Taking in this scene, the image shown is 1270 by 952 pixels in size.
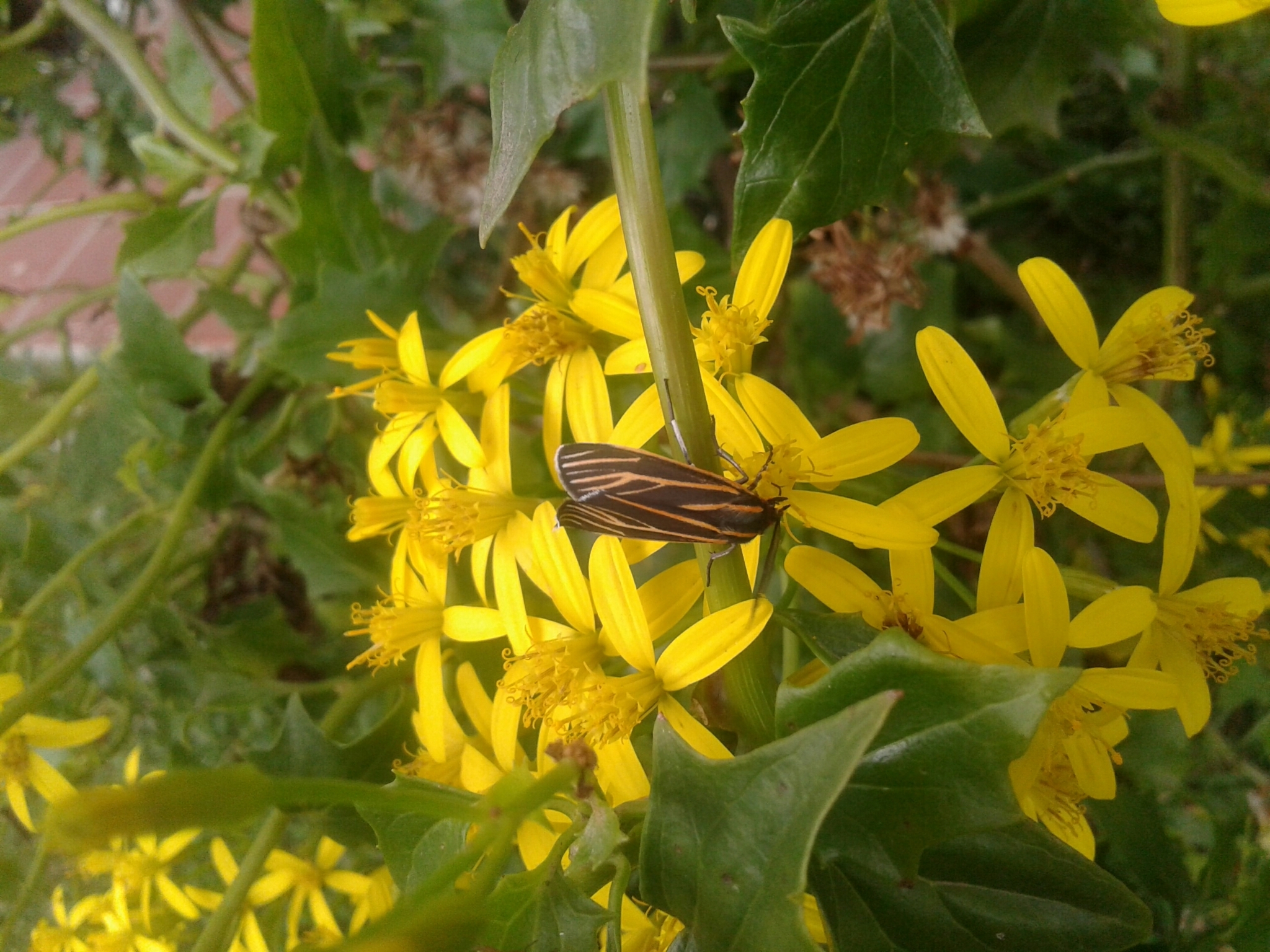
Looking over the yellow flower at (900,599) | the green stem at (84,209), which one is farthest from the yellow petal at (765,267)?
the green stem at (84,209)

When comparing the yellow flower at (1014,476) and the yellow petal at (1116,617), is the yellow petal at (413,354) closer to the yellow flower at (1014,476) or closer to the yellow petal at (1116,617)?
the yellow flower at (1014,476)

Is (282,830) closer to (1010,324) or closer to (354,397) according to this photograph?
(354,397)

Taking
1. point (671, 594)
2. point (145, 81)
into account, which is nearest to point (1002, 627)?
point (671, 594)

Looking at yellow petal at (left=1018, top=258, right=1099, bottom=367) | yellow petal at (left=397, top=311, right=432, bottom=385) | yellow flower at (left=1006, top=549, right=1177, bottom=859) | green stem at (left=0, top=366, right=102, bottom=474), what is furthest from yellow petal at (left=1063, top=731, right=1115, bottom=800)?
green stem at (left=0, top=366, right=102, bottom=474)

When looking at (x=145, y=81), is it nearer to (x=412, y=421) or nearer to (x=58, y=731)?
(x=412, y=421)

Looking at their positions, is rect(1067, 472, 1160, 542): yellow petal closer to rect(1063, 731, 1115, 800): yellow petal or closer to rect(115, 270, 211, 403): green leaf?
rect(1063, 731, 1115, 800): yellow petal

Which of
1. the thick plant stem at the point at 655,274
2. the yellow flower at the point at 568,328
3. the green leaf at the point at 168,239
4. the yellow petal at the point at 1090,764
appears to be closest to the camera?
Result: the thick plant stem at the point at 655,274
